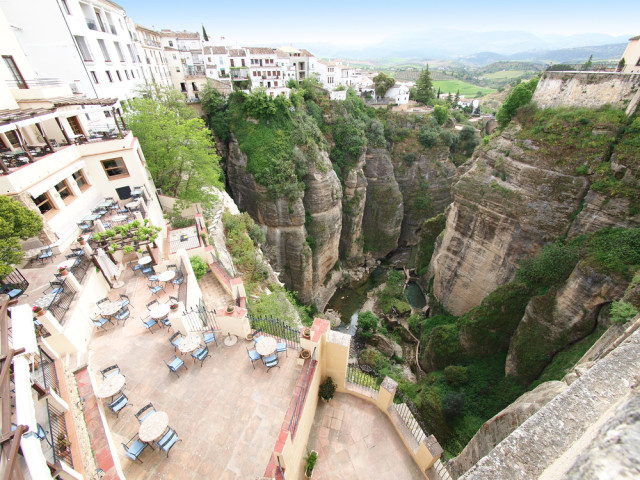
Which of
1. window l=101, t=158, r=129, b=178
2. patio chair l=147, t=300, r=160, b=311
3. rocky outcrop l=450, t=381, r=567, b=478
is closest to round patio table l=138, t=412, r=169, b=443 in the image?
patio chair l=147, t=300, r=160, b=311

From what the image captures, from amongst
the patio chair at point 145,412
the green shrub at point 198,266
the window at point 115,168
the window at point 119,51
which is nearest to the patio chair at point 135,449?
the patio chair at point 145,412

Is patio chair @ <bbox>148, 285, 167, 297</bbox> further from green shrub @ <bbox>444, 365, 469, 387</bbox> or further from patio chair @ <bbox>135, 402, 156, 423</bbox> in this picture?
green shrub @ <bbox>444, 365, 469, 387</bbox>

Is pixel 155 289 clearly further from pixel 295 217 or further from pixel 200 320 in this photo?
pixel 295 217

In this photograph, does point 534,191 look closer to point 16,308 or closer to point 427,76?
point 16,308

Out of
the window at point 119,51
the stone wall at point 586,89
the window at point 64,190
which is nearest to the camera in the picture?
the window at point 64,190

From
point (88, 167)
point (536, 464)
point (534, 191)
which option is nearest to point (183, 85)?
point (88, 167)

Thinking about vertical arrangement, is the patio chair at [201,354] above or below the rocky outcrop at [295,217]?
above

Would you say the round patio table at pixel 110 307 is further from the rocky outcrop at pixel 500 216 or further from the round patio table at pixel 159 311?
the rocky outcrop at pixel 500 216

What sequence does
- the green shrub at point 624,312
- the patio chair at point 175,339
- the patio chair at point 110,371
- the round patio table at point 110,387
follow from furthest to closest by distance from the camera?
the green shrub at point 624,312 < the patio chair at point 175,339 < the patio chair at point 110,371 < the round patio table at point 110,387
